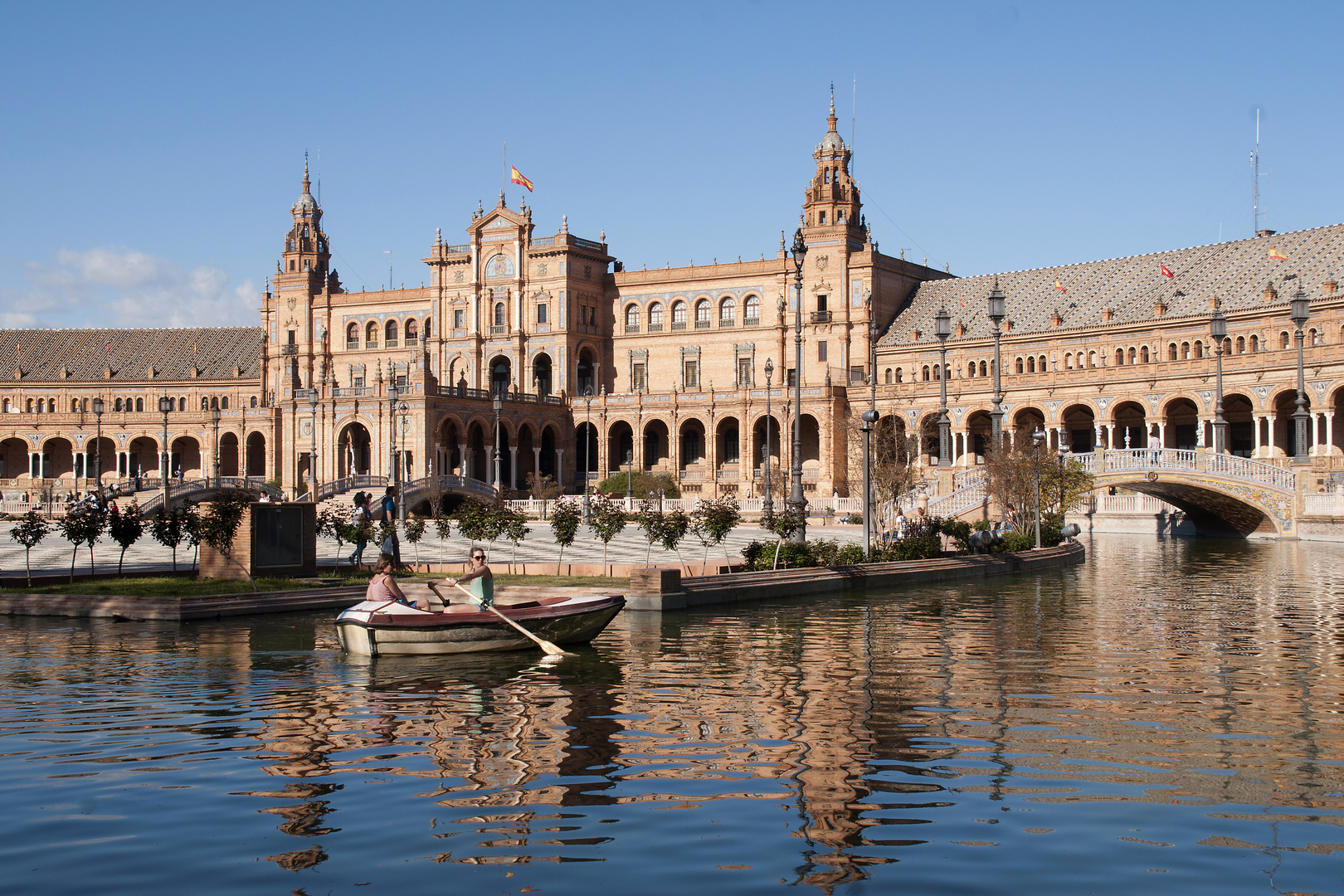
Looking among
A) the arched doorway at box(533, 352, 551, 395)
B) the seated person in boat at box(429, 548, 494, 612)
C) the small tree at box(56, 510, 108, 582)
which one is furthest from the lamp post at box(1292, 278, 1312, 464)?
the arched doorway at box(533, 352, 551, 395)

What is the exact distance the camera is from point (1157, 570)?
34938 mm

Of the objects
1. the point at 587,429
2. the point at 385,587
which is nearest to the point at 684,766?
the point at 385,587

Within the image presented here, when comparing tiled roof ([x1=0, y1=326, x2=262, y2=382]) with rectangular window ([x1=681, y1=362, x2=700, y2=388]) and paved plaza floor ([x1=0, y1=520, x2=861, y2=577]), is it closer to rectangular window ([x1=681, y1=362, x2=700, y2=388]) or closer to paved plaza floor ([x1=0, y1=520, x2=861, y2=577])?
rectangular window ([x1=681, y1=362, x2=700, y2=388])

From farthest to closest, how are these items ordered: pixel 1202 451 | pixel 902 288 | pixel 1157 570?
pixel 902 288 < pixel 1202 451 < pixel 1157 570

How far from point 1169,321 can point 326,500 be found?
43625 millimetres

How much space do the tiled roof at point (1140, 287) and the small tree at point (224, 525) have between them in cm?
5455

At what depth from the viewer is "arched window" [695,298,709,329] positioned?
285ft

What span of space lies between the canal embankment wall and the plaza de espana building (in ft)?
104

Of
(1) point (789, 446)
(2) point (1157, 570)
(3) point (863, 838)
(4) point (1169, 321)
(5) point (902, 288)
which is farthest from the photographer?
(5) point (902, 288)

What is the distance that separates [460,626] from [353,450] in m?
61.6

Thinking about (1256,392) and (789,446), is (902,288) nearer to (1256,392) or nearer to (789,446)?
(789,446)

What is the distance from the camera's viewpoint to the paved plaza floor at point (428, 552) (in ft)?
105

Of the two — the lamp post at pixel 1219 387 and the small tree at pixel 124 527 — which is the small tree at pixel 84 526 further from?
the lamp post at pixel 1219 387

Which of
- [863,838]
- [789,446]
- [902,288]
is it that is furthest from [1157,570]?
[902,288]
